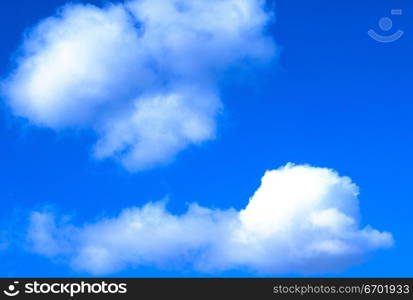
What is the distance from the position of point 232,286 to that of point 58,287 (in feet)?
26.3

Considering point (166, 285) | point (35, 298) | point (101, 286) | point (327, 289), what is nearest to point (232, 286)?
point (166, 285)

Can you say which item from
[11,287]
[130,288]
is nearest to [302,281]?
[130,288]

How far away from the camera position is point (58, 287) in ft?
66.2

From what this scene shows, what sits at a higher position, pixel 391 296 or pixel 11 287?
pixel 11 287

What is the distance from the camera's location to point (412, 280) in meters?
21.1

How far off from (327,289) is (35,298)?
13651mm

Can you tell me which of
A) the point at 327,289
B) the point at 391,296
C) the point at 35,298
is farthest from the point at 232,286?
the point at 35,298

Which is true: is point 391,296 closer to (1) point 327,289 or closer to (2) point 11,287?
(1) point 327,289

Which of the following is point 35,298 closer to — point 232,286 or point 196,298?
point 196,298

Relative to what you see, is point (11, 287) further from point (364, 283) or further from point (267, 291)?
point (364, 283)

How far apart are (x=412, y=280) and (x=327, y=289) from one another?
4.26m

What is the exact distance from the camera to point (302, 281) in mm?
20812

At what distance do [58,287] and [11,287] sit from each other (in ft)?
7.90

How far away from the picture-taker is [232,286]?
65.3 ft
